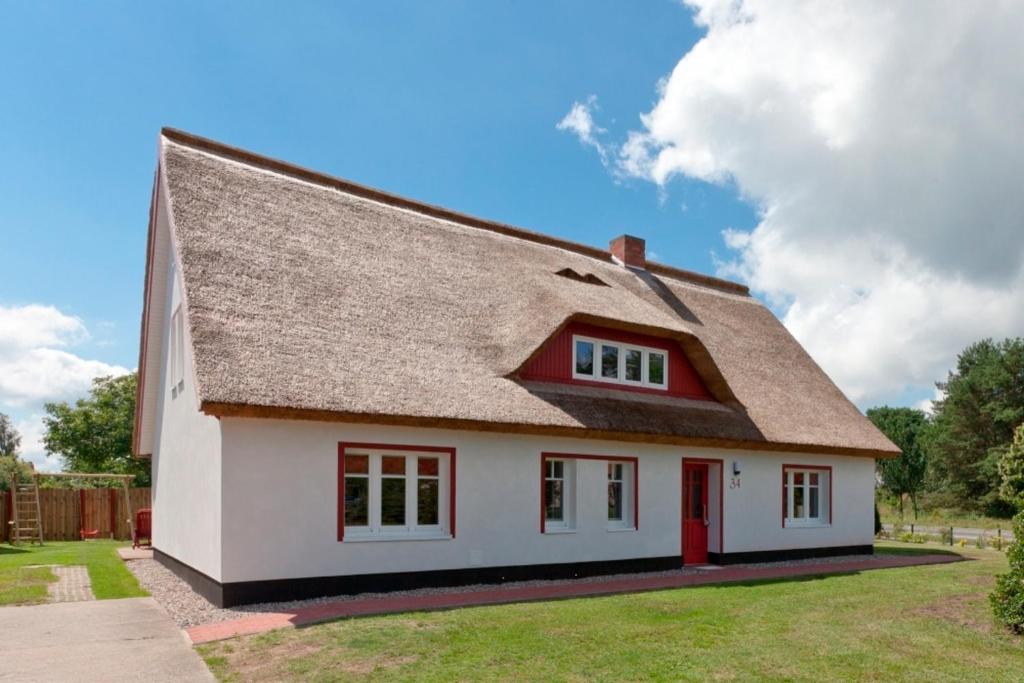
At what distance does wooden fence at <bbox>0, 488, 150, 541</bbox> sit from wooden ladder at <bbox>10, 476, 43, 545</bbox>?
268 millimetres

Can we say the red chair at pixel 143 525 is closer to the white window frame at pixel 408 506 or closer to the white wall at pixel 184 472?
the white wall at pixel 184 472

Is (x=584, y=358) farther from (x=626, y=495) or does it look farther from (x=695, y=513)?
(x=695, y=513)

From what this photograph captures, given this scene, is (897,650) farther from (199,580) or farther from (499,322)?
(199,580)

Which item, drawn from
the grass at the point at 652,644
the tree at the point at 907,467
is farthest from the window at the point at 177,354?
the tree at the point at 907,467

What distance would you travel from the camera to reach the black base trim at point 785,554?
58.4 feet

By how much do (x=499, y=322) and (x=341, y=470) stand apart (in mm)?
4849

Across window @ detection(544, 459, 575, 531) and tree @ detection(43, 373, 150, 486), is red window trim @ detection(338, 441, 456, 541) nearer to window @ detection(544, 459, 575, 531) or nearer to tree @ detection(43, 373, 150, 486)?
window @ detection(544, 459, 575, 531)

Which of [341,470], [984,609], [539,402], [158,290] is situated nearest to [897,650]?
[984,609]

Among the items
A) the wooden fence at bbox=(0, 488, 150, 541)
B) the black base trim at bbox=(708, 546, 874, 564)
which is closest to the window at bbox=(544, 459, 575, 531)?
the black base trim at bbox=(708, 546, 874, 564)

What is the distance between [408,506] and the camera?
13.1 meters

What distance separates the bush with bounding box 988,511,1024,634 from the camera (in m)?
10.0

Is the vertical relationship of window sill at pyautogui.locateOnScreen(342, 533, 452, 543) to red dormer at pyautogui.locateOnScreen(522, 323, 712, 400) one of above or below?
below

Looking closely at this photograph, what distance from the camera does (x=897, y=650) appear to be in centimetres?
911

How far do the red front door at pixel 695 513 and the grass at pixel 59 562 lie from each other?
11.1 meters
